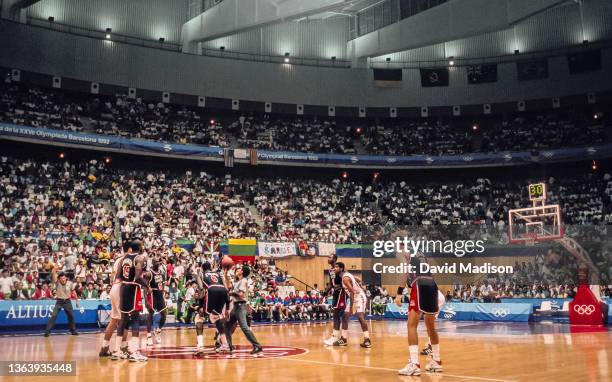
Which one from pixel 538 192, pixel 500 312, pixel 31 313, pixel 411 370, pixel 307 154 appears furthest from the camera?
pixel 307 154

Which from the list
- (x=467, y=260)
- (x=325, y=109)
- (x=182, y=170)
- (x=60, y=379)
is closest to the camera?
(x=60, y=379)

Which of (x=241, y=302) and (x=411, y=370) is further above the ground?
(x=241, y=302)

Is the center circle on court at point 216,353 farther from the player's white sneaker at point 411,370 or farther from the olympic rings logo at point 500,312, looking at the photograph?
the olympic rings logo at point 500,312

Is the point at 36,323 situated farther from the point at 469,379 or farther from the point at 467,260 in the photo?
the point at 467,260

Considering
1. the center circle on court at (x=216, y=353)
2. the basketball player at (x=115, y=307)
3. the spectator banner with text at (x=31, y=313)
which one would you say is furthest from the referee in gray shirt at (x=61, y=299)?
the basketball player at (x=115, y=307)

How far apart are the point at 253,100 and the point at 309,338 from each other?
2925 cm

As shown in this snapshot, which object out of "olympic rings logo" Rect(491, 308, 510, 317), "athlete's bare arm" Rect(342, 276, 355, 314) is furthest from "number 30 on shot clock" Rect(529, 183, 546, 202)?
"athlete's bare arm" Rect(342, 276, 355, 314)

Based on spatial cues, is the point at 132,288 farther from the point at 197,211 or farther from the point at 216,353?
the point at 197,211

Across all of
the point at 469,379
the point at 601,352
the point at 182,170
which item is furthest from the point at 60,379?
the point at 182,170

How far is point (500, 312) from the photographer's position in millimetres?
26828

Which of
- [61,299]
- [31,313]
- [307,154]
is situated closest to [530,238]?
[307,154]

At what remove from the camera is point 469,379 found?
9.31 m

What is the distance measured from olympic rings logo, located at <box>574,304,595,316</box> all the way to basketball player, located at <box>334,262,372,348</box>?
11723 mm

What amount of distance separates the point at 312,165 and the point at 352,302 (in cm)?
2882
